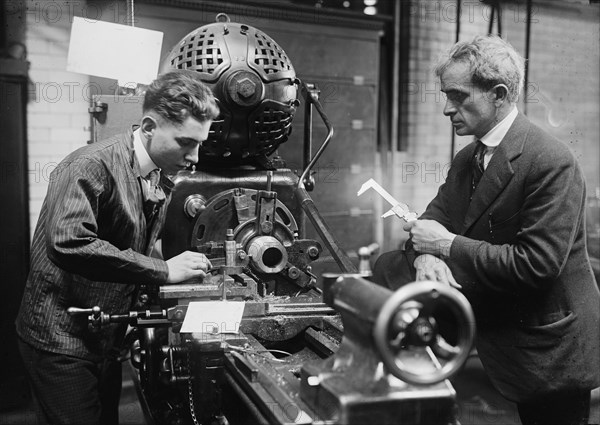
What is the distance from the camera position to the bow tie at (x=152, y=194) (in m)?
2.22

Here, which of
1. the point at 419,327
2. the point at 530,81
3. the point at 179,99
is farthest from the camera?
the point at 530,81

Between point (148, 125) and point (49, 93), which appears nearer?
point (148, 125)

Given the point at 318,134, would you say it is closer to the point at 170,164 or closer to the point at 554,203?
the point at 170,164

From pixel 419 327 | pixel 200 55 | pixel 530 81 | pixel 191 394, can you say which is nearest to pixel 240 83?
pixel 200 55

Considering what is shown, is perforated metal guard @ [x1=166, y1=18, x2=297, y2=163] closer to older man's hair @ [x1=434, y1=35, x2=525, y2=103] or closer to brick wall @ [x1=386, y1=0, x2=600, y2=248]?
older man's hair @ [x1=434, y1=35, x2=525, y2=103]

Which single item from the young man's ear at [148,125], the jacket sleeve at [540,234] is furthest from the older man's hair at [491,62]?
the young man's ear at [148,125]

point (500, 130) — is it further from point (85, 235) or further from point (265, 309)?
point (85, 235)

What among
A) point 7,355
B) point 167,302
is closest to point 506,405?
point 167,302

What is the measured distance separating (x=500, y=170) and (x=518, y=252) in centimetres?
27

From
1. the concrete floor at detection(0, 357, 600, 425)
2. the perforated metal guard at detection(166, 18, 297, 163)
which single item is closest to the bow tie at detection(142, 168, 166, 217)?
the perforated metal guard at detection(166, 18, 297, 163)

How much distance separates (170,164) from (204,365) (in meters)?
0.73

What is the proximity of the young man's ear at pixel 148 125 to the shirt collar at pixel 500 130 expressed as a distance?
43.6 inches

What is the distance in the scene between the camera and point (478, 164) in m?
2.12

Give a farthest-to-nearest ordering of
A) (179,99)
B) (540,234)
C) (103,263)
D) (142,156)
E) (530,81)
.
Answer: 1. (530,81)
2. (142,156)
3. (179,99)
4. (103,263)
5. (540,234)
